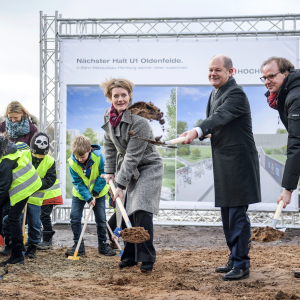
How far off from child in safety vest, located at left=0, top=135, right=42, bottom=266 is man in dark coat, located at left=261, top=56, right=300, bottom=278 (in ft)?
8.80

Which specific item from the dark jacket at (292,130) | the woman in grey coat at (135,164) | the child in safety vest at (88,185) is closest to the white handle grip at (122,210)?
the woman in grey coat at (135,164)

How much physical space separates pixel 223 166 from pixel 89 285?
1.74 m

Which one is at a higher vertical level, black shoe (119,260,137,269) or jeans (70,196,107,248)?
jeans (70,196,107,248)

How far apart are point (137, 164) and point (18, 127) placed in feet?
9.07

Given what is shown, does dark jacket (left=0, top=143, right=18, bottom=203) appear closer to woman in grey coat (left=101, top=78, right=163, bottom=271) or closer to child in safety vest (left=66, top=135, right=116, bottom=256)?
child in safety vest (left=66, top=135, right=116, bottom=256)

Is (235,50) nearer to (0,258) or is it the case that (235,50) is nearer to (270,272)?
(270,272)

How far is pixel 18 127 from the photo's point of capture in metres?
5.84

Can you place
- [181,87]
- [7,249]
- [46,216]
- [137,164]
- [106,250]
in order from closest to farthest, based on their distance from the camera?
1. [137,164]
2. [7,249]
3. [106,250]
4. [46,216]
5. [181,87]

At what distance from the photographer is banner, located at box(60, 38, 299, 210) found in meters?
7.53

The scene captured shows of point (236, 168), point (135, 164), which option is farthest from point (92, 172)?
point (236, 168)

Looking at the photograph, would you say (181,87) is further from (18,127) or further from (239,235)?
(239,235)

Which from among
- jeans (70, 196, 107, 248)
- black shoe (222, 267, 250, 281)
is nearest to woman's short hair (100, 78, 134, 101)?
jeans (70, 196, 107, 248)

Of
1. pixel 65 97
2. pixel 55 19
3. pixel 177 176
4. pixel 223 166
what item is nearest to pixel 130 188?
pixel 223 166

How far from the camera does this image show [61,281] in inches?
148
